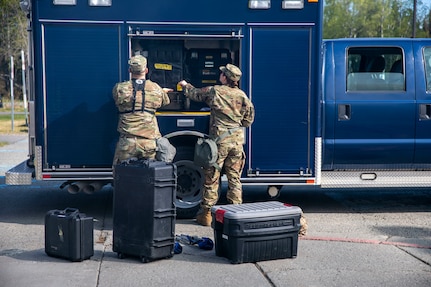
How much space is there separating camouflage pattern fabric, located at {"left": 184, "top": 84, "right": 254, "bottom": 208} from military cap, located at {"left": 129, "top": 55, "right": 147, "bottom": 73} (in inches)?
25.3

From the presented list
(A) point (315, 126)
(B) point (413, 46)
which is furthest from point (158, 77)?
(B) point (413, 46)

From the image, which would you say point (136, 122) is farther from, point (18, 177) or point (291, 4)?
point (291, 4)

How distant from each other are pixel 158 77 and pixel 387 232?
3462 millimetres

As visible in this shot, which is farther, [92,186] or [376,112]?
[376,112]

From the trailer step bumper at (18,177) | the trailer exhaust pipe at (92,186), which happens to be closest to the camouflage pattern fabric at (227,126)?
the trailer exhaust pipe at (92,186)

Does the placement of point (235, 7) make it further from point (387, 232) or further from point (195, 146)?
point (387, 232)

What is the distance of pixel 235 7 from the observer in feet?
25.2

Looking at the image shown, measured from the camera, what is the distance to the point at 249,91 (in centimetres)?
777

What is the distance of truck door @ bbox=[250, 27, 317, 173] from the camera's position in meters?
7.75

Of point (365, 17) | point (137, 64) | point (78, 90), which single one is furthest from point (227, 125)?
point (365, 17)

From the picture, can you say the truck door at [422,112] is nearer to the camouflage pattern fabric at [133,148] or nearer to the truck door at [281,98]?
the truck door at [281,98]

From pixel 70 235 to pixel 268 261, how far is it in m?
1.86

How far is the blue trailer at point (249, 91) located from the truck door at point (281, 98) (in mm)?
12

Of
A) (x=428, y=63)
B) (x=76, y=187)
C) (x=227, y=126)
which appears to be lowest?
(x=76, y=187)
